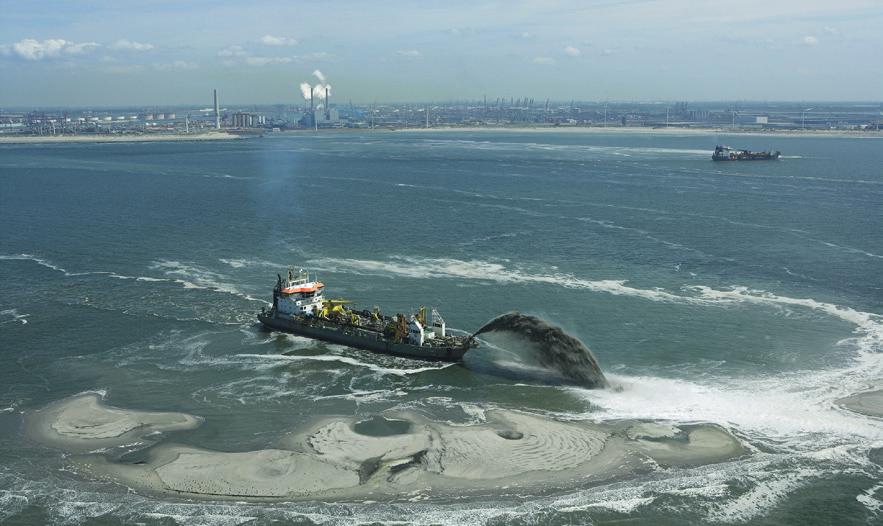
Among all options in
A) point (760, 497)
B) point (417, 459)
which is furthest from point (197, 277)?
point (760, 497)

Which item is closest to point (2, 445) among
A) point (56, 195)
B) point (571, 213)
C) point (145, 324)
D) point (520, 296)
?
point (145, 324)

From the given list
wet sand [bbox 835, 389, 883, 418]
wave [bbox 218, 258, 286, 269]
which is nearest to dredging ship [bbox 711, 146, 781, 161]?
wave [bbox 218, 258, 286, 269]

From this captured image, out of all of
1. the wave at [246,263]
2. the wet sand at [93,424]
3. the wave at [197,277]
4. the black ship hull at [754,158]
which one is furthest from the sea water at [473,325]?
the black ship hull at [754,158]

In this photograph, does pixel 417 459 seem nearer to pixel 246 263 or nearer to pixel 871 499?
pixel 871 499

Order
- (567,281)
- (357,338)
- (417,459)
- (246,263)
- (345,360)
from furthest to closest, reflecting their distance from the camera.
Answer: (246,263), (567,281), (357,338), (345,360), (417,459)

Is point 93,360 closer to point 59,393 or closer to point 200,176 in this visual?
point 59,393

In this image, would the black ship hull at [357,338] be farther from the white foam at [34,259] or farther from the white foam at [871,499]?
the white foam at [34,259]

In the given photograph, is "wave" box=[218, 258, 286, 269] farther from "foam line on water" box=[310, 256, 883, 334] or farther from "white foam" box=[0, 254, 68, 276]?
"white foam" box=[0, 254, 68, 276]

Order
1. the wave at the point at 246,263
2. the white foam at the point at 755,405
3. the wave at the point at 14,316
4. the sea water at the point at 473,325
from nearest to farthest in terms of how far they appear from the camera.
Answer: the sea water at the point at 473,325 < the white foam at the point at 755,405 < the wave at the point at 14,316 < the wave at the point at 246,263
